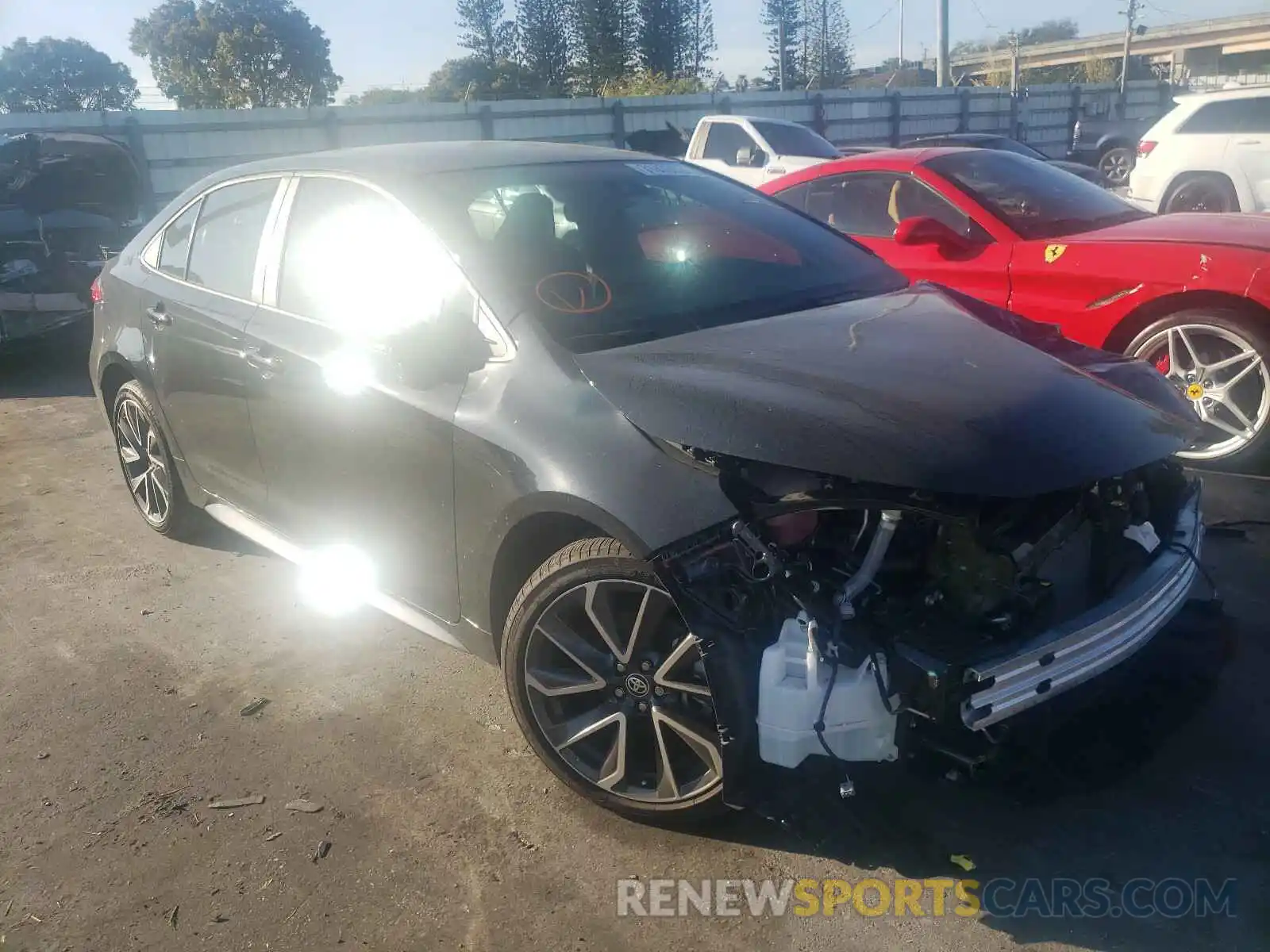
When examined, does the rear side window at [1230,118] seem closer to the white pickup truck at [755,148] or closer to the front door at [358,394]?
the white pickup truck at [755,148]

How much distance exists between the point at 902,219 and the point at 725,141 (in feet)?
32.1

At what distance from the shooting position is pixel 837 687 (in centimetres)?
235

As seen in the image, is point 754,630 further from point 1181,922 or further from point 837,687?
point 1181,922

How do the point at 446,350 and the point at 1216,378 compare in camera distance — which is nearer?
the point at 446,350

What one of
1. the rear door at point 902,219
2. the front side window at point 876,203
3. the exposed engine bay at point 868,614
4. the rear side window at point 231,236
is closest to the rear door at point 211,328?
the rear side window at point 231,236

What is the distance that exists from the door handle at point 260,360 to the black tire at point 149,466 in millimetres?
1130

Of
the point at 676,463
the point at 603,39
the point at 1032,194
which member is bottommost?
the point at 676,463

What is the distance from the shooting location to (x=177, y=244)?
15.0ft

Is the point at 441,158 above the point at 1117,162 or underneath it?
above

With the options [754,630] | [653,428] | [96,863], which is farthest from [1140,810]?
[96,863]

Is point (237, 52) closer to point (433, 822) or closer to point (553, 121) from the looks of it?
point (553, 121)

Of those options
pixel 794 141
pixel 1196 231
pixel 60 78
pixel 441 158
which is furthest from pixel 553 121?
pixel 60 78

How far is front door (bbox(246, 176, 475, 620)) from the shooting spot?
3.10 m

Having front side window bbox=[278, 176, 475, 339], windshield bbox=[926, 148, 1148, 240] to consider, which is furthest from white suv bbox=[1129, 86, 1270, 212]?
front side window bbox=[278, 176, 475, 339]
